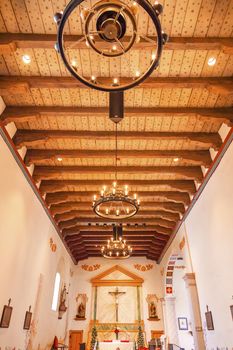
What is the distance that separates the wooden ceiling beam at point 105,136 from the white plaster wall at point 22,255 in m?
0.69

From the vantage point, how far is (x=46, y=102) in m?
5.46

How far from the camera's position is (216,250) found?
6.07 meters

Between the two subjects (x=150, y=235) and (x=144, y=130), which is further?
(x=150, y=235)

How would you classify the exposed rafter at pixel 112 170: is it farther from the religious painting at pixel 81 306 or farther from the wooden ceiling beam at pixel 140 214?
the religious painting at pixel 81 306

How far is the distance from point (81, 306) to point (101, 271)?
78.9 inches

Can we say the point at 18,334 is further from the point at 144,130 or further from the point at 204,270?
the point at 144,130

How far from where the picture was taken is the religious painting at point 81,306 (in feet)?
43.5

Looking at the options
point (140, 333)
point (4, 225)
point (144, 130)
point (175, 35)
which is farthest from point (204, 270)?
point (140, 333)

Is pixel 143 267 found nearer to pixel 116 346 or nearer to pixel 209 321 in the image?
pixel 116 346

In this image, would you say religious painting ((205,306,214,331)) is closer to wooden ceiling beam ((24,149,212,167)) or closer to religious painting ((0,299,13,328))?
wooden ceiling beam ((24,149,212,167))

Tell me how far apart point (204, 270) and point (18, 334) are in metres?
4.84

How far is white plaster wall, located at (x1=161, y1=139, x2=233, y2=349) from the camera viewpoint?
5.39 meters

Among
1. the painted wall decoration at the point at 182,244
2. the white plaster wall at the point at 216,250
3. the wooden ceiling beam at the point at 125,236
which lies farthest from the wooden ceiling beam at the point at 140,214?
the wooden ceiling beam at the point at 125,236

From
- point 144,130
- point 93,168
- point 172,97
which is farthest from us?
point 93,168
